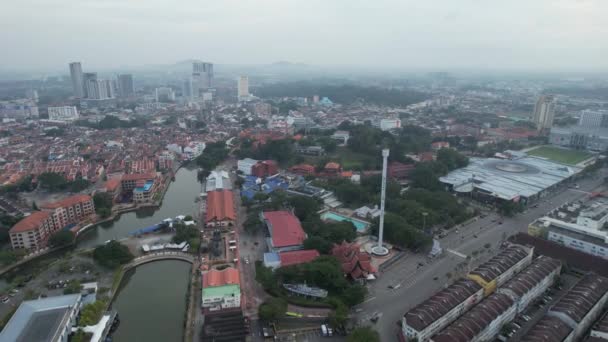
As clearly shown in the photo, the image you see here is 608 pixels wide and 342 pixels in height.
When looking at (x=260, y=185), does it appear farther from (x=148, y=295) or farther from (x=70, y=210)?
(x=148, y=295)

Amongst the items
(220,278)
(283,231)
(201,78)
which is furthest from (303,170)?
(201,78)

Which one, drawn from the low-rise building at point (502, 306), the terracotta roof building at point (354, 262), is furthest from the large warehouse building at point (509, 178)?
the terracotta roof building at point (354, 262)

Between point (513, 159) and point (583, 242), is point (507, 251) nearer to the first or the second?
point (583, 242)

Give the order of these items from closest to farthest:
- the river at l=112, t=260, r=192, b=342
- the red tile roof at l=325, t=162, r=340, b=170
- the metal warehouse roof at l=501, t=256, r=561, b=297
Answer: the river at l=112, t=260, r=192, b=342, the metal warehouse roof at l=501, t=256, r=561, b=297, the red tile roof at l=325, t=162, r=340, b=170

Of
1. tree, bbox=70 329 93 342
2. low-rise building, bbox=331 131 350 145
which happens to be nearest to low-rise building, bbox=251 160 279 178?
low-rise building, bbox=331 131 350 145

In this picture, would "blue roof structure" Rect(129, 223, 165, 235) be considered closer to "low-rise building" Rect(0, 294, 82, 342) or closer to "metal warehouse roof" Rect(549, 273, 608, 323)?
"low-rise building" Rect(0, 294, 82, 342)

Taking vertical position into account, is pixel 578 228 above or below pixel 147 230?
above
